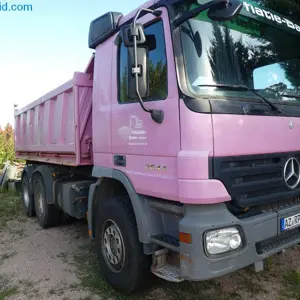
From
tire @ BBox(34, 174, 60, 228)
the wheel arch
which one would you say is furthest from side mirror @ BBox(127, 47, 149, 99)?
tire @ BBox(34, 174, 60, 228)

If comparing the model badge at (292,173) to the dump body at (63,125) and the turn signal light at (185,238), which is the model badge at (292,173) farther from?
the dump body at (63,125)

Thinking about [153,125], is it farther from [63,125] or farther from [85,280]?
[63,125]

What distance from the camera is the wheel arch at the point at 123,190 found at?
2904mm

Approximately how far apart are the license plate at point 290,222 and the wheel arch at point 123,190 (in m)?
1.19


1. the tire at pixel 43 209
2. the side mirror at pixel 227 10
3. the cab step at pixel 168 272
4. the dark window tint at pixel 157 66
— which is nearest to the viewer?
the side mirror at pixel 227 10

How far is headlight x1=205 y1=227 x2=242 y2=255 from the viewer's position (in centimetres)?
246

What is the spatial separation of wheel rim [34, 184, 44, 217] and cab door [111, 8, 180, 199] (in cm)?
328

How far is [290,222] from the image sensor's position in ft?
9.57

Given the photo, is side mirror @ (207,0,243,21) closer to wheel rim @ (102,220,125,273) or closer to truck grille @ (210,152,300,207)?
truck grille @ (210,152,300,207)

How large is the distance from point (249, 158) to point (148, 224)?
105cm

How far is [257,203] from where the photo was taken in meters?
2.72

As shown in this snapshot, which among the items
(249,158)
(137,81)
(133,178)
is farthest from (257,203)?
(137,81)

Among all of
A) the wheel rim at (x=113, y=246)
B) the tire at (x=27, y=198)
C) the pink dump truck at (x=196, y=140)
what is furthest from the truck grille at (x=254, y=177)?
the tire at (x=27, y=198)

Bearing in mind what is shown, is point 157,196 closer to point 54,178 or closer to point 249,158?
point 249,158
